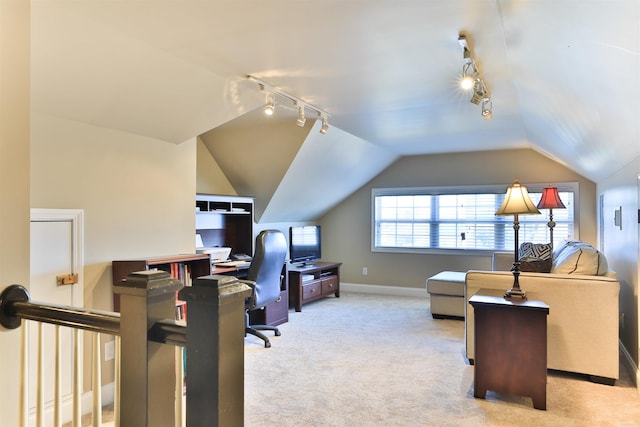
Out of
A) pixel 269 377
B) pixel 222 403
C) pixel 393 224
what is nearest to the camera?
pixel 222 403

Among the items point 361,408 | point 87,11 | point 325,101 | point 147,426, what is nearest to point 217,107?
point 325,101

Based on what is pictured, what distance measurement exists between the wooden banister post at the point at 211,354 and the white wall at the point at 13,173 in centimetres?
81

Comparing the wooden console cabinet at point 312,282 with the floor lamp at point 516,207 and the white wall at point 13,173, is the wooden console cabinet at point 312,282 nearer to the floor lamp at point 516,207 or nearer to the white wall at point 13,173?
the floor lamp at point 516,207

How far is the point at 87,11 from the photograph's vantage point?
1.88 metres

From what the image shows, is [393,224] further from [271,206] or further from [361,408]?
[361,408]

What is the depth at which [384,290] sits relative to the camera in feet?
22.0

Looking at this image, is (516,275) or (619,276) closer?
(516,275)

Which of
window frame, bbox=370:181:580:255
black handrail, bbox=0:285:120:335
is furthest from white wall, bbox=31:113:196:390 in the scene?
window frame, bbox=370:181:580:255

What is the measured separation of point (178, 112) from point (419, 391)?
259 centimetres

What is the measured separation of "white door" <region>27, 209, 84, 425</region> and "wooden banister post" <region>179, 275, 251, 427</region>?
1.96m

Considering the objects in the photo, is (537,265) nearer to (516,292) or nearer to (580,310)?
(580,310)

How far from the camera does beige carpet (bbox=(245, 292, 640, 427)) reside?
261 centimetres

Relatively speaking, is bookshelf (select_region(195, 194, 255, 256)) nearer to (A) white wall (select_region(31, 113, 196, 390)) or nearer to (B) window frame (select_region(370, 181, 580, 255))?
(A) white wall (select_region(31, 113, 196, 390))

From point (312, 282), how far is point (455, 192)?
2495 mm
